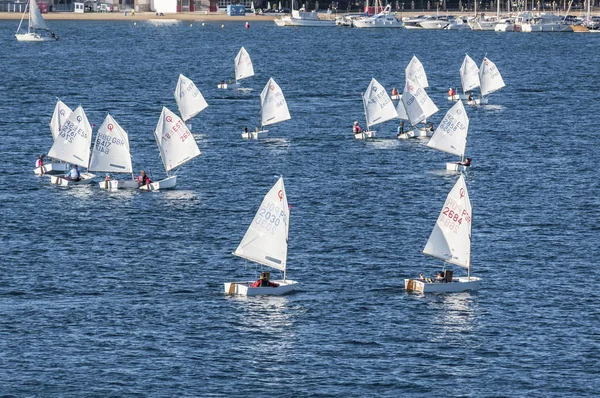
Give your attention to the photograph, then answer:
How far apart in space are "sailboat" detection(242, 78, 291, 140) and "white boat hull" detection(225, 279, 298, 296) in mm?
72652

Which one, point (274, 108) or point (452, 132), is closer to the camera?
point (452, 132)

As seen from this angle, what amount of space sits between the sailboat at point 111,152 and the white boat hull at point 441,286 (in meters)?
44.0

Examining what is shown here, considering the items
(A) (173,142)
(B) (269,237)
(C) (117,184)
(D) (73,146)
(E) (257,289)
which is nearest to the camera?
(E) (257,289)

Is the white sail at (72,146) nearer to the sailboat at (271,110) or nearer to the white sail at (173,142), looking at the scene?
the white sail at (173,142)

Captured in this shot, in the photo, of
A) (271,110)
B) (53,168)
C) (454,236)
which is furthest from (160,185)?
(454,236)

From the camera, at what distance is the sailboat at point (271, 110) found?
16738 cm

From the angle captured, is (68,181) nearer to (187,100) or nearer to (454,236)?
(187,100)

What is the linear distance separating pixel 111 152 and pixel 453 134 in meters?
36.4

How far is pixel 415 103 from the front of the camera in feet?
535

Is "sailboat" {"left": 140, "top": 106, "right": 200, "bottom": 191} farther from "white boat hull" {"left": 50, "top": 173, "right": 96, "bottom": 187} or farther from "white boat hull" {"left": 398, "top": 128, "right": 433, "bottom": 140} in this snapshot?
"white boat hull" {"left": 398, "top": 128, "right": 433, "bottom": 140}

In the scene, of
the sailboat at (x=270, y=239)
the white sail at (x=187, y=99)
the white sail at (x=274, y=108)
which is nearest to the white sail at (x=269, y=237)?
the sailboat at (x=270, y=239)

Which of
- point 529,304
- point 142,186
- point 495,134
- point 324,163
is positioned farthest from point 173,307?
point 495,134

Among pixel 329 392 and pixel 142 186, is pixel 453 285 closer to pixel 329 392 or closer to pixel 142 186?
pixel 329 392

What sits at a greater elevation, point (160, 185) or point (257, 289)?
Result: point (160, 185)
